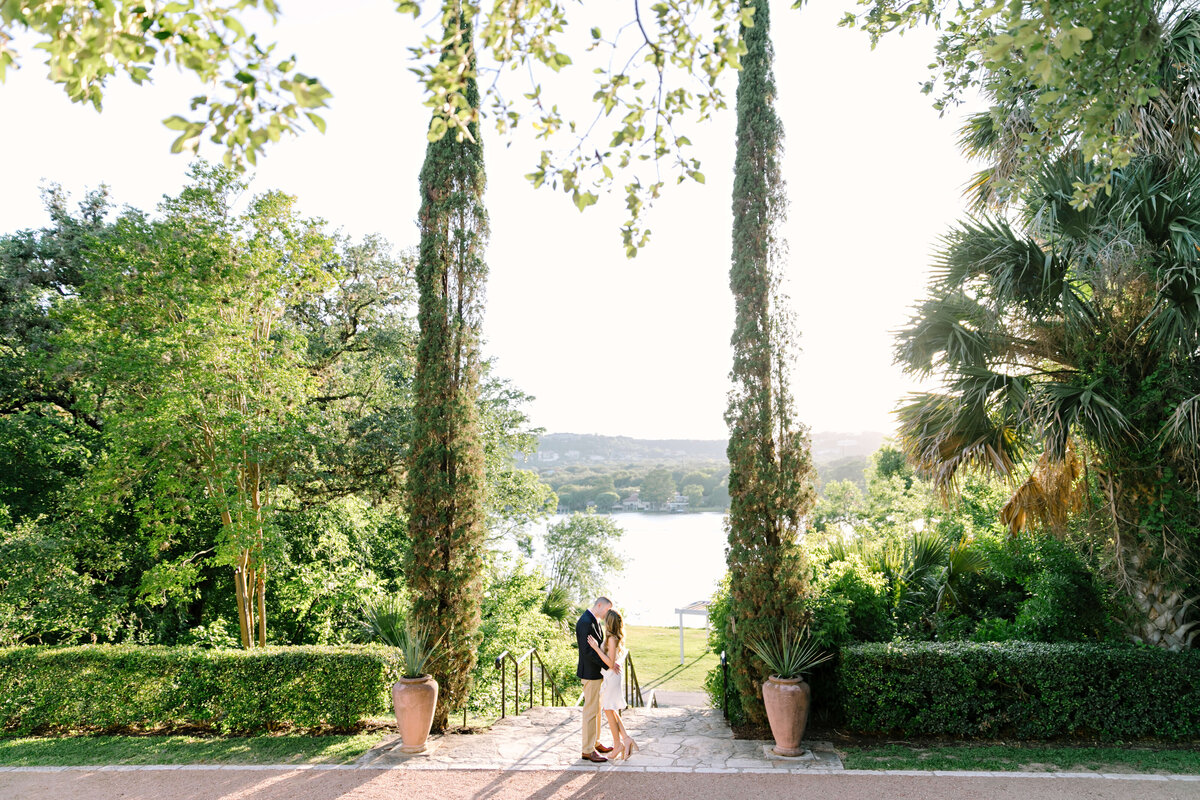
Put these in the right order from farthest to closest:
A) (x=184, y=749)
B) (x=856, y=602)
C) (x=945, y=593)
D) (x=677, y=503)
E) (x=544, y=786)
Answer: (x=677, y=503), (x=945, y=593), (x=856, y=602), (x=184, y=749), (x=544, y=786)

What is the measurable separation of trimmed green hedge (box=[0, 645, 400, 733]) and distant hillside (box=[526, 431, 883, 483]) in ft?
39.8

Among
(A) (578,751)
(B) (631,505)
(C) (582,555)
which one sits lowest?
(A) (578,751)

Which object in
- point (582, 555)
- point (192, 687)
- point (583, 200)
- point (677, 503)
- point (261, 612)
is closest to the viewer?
point (583, 200)

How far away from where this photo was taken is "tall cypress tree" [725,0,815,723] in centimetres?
736

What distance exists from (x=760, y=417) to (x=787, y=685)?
2.78 meters

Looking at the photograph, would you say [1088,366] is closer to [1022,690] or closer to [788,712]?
[1022,690]

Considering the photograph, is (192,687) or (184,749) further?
(192,687)

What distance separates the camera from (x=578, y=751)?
682 cm

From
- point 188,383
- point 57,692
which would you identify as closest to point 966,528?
point 188,383

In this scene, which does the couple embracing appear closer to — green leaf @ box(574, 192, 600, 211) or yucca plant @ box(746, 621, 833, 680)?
yucca plant @ box(746, 621, 833, 680)

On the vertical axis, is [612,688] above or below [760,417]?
below

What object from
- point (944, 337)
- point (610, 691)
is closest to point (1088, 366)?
point (944, 337)

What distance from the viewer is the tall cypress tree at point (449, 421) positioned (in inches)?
299

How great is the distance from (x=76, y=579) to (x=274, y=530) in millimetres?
3082
